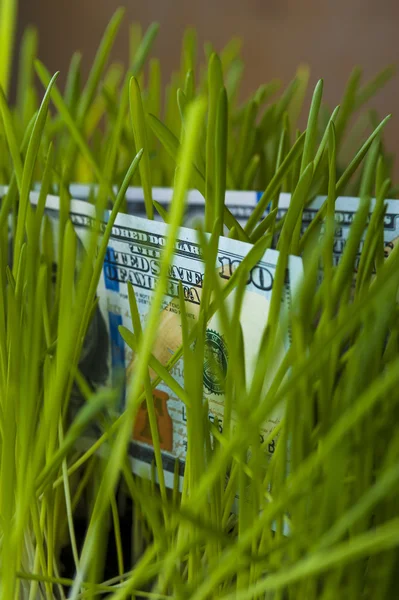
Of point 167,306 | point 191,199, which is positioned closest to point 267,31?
point 191,199

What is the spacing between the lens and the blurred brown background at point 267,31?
100 centimetres

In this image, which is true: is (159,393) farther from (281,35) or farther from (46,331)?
(281,35)

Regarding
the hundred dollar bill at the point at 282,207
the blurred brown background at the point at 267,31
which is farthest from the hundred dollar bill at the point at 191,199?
Result: the blurred brown background at the point at 267,31

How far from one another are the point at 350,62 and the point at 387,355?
0.91 m

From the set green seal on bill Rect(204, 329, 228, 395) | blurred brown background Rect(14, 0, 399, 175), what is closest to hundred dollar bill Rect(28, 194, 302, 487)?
green seal on bill Rect(204, 329, 228, 395)

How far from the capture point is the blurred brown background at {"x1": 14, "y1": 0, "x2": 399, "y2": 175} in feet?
3.28

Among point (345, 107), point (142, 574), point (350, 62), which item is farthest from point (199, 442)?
point (350, 62)

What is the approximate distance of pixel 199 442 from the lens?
213 millimetres

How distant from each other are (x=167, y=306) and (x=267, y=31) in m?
0.91

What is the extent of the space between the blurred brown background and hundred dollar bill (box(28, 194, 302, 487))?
2.67 feet

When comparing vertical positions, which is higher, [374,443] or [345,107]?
[345,107]

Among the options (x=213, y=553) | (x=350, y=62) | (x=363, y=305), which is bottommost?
(x=213, y=553)

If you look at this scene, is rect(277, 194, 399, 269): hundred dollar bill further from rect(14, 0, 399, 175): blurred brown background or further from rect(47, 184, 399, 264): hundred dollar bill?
rect(14, 0, 399, 175): blurred brown background

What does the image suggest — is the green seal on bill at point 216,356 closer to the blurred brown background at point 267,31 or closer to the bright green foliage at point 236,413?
the bright green foliage at point 236,413
